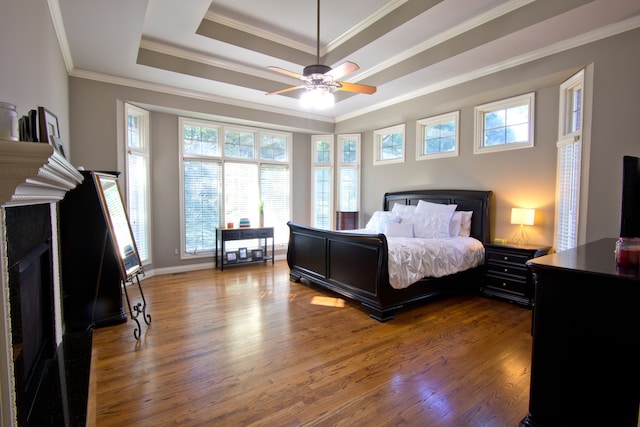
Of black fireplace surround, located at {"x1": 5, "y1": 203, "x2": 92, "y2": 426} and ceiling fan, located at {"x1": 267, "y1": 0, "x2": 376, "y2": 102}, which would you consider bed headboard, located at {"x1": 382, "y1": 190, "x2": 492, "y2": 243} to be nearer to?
ceiling fan, located at {"x1": 267, "y1": 0, "x2": 376, "y2": 102}

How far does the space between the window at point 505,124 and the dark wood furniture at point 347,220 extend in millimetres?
2669

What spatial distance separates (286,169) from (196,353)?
4.55 m

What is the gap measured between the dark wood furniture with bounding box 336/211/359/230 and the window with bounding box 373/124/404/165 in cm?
121

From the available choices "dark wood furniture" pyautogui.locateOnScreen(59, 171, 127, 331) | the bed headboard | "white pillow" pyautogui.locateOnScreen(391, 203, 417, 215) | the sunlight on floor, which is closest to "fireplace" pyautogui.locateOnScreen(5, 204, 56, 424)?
"dark wood furniture" pyautogui.locateOnScreen(59, 171, 127, 331)

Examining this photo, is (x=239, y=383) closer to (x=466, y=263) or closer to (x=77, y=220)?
(x=77, y=220)

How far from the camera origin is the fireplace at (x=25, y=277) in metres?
→ 1.13

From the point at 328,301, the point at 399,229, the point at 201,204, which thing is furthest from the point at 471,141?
the point at 201,204

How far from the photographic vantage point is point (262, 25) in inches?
159

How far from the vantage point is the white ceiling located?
9.87 ft

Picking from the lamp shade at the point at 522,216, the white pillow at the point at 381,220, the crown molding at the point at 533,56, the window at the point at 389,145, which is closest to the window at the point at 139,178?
the white pillow at the point at 381,220

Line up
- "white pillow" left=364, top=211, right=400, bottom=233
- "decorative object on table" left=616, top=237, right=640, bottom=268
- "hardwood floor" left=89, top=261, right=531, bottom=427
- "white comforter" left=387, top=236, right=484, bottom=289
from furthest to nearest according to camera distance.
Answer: "white pillow" left=364, top=211, right=400, bottom=233 → "white comforter" left=387, top=236, right=484, bottom=289 → "hardwood floor" left=89, top=261, right=531, bottom=427 → "decorative object on table" left=616, top=237, right=640, bottom=268

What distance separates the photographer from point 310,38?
4.34 metres

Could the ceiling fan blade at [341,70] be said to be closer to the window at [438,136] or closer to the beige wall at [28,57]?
the beige wall at [28,57]

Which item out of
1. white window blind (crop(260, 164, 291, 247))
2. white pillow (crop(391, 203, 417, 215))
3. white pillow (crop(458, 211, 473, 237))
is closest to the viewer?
white pillow (crop(458, 211, 473, 237))
